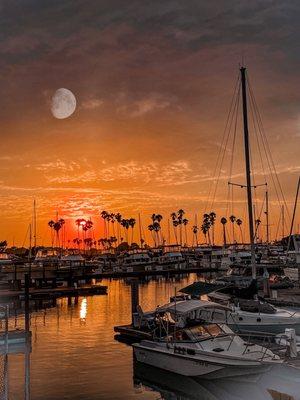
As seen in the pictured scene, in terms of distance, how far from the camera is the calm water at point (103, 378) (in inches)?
931

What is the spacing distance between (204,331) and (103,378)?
6194 millimetres

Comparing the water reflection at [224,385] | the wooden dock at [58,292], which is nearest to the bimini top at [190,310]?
the water reflection at [224,385]

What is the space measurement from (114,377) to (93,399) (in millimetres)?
3828

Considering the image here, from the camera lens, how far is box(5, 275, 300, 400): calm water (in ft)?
77.6

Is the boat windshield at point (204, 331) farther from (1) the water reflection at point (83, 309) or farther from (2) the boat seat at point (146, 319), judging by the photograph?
(1) the water reflection at point (83, 309)

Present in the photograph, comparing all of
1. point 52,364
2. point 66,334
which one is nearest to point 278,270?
point 66,334

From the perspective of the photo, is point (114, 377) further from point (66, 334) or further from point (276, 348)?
point (66, 334)

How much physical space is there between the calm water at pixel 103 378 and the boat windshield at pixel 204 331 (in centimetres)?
221

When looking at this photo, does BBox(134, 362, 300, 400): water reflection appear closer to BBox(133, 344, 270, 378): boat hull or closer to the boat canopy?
BBox(133, 344, 270, 378): boat hull

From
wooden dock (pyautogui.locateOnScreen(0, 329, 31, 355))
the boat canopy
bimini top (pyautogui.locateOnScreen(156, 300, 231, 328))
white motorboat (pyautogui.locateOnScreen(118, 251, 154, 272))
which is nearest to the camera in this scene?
wooden dock (pyautogui.locateOnScreen(0, 329, 31, 355))

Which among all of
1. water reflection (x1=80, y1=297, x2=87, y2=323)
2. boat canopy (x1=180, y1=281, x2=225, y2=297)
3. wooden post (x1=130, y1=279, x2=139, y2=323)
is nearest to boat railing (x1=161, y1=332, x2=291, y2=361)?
boat canopy (x1=180, y1=281, x2=225, y2=297)

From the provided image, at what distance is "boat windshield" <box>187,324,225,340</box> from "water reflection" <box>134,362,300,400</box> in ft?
7.12

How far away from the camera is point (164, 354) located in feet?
89.1

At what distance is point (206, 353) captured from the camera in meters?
25.0
